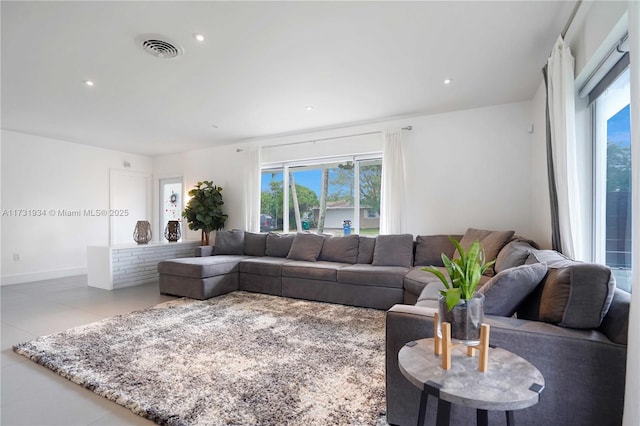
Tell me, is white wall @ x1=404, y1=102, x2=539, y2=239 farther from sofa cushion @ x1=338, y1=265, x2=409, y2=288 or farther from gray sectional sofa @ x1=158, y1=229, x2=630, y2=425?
gray sectional sofa @ x1=158, y1=229, x2=630, y2=425

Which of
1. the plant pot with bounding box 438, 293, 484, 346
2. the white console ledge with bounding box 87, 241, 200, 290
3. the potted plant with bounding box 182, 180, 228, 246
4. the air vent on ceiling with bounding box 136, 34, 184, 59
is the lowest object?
the white console ledge with bounding box 87, 241, 200, 290

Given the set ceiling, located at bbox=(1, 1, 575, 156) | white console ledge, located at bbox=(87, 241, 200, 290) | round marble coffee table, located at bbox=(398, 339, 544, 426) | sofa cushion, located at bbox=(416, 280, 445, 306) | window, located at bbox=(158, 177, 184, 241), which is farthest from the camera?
window, located at bbox=(158, 177, 184, 241)

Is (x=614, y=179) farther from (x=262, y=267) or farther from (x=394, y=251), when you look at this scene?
(x=262, y=267)

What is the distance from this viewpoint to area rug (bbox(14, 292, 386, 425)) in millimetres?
1671

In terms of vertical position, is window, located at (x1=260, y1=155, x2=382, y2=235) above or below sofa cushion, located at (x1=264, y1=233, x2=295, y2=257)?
above

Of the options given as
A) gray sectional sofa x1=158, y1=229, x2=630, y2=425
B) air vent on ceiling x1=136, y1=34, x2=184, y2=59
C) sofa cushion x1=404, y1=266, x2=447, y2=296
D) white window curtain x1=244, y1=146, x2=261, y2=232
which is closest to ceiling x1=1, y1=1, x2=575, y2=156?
Result: air vent on ceiling x1=136, y1=34, x2=184, y2=59

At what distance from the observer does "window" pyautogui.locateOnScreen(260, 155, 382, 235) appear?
498 cm

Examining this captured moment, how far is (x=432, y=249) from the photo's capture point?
13.0 ft

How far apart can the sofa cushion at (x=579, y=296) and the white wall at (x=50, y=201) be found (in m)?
7.06

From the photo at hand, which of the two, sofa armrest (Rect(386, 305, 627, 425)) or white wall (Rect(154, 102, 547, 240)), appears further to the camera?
white wall (Rect(154, 102, 547, 240))

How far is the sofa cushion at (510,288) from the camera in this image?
152 cm

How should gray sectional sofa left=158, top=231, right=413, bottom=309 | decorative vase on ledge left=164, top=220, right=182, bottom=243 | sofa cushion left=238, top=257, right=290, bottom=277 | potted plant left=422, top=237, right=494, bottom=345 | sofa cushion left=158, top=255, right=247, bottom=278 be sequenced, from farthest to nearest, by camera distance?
decorative vase on ledge left=164, top=220, right=182, bottom=243 < sofa cushion left=238, top=257, right=290, bottom=277 < sofa cushion left=158, top=255, right=247, bottom=278 < gray sectional sofa left=158, top=231, right=413, bottom=309 < potted plant left=422, top=237, right=494, bottom=345

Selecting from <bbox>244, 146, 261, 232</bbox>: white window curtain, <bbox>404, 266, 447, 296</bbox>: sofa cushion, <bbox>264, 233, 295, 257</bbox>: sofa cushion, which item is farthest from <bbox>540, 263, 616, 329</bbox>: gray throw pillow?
Answer: <bbox>244, 146, 261, 232</bbox>: white window curtain

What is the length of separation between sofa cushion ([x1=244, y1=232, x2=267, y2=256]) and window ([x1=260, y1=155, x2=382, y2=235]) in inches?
25.8
